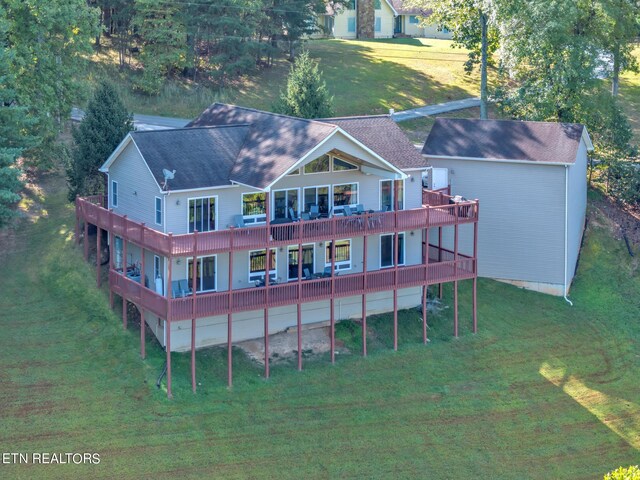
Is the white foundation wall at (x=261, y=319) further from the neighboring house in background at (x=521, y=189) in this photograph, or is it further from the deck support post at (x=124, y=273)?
the neighboring house in background at (x=521, y=189)

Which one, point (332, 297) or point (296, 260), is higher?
point (296, 260)

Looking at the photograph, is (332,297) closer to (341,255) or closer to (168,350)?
(341,255)

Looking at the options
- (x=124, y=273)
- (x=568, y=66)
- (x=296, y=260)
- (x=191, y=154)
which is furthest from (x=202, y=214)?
(x=568, y=66)

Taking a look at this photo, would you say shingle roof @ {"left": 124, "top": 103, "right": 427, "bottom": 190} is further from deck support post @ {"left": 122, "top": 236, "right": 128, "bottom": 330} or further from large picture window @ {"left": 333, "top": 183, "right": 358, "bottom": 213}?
deck support post @ {"left": 122, "top": 236, "right": 128, "bottom": 330}

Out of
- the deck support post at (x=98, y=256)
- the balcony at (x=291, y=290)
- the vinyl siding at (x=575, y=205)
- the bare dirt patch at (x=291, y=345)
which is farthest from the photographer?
the vinyl siding at (x=575, y=205)

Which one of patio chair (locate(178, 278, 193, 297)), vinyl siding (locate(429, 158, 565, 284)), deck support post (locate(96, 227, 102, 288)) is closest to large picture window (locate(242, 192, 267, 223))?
patio chair (locate(178, 278, 193, 297))

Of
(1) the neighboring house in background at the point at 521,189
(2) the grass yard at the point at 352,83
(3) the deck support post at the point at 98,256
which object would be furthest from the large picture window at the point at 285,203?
(2) the grass yard at the point at 352,83

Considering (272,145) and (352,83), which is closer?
(272,145)
